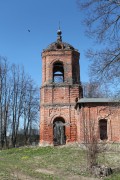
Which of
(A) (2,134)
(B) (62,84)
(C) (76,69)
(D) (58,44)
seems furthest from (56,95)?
(A) (2,134)

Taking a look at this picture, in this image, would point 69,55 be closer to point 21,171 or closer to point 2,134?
point 2,134

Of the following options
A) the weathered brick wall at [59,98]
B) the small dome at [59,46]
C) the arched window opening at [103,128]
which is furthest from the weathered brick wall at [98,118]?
the small dome at [59,46]

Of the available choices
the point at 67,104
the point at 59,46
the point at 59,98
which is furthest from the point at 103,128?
the point at 59,46

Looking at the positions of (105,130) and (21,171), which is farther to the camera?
(105,130)

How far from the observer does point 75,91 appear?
2738 centimetres

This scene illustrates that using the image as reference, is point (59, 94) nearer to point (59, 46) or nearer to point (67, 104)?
point (67, 104)

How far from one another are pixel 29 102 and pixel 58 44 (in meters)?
12.2

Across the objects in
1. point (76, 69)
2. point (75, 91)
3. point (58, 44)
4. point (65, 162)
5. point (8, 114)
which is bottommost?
point (65, 162)

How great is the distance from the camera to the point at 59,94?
89.6ft

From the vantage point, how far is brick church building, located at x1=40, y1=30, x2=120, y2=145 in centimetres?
2542

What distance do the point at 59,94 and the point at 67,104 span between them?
121 centimetres

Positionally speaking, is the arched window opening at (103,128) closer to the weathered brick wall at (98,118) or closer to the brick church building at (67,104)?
the brick church building at (67,104)

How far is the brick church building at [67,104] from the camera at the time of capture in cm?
2542

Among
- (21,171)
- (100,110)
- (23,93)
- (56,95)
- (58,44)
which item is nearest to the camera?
(21,171)
